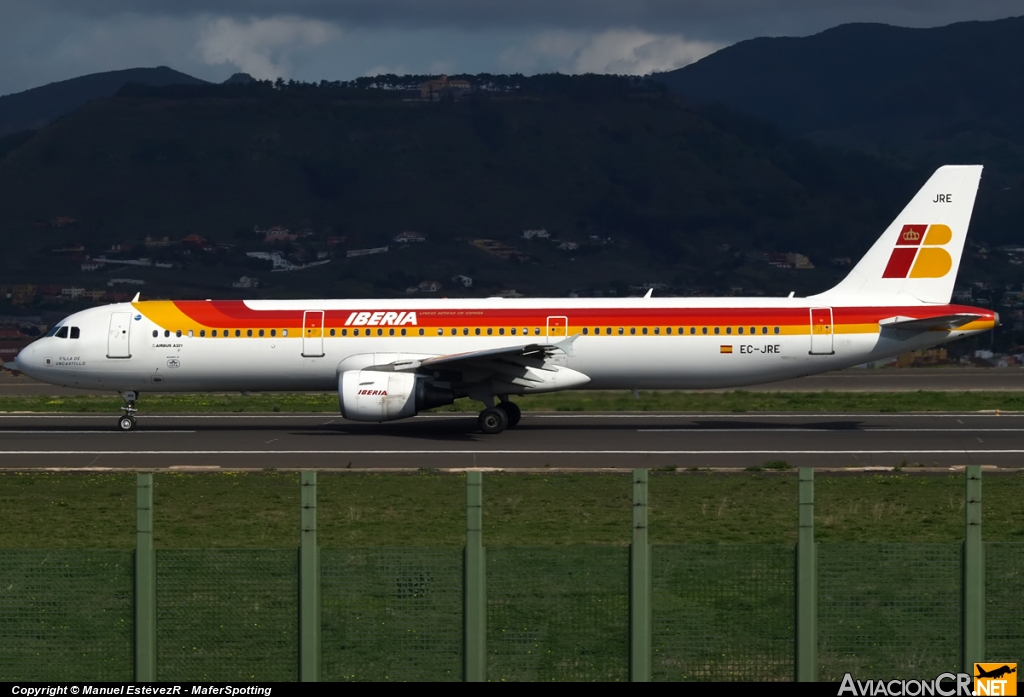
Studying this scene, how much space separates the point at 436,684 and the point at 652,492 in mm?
12166

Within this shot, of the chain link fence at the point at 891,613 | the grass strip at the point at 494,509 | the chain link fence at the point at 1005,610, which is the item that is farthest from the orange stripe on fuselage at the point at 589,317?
the chain link fence at the point at 891,613

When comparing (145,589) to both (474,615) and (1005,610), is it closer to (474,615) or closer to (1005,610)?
(474,615)

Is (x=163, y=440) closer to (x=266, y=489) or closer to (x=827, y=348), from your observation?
(x=266, y=489)

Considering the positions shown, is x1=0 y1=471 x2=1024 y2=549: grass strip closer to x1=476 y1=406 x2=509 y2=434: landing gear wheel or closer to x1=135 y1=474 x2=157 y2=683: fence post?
x1=135 y1=474 x2=157 y2=683: fence post

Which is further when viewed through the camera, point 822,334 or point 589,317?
point 589,317

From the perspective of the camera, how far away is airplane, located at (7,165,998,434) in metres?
32.8

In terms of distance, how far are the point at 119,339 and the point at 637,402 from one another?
1404 centimetres

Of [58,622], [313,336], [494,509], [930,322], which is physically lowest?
[494,509]

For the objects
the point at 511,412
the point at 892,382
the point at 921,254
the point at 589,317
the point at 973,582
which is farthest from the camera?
the point at 892,382

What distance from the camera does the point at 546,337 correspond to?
33.2 metres

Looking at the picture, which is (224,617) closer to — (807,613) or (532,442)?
(807,613)

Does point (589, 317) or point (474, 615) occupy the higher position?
point (589, 317)

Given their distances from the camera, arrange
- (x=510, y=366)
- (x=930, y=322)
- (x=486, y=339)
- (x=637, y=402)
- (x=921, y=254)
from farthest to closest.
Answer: (x=637, y=402) → (x=921, y=254) → (x=486, y=339) → (x=930, y=322) → (x=510, y=366)

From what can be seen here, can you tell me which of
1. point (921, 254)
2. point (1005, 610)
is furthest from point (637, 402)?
point (1005, 610)
